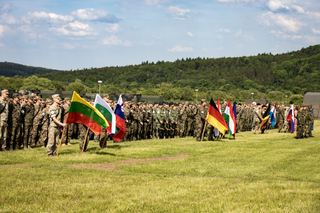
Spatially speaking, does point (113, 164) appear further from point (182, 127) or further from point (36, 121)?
point (182, 127)

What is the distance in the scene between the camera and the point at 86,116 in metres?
12.8

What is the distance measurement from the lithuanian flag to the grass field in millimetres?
1125

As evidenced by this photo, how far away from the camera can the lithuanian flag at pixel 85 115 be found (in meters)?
12.4

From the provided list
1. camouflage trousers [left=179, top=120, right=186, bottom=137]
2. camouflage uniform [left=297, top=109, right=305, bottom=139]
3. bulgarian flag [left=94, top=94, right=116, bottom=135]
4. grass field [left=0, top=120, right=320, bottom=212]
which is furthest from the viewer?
camouflage trousers [left=179, top=120, right=186, bottom=137]

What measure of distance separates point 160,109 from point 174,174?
12072 millimetres

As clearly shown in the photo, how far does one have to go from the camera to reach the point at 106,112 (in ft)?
45.4

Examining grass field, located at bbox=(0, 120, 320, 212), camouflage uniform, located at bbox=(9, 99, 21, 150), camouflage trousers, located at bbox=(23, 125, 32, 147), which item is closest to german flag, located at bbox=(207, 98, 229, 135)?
grass field, located at bbox=(0, 120, 320, 212)

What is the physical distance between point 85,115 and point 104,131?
2181mm

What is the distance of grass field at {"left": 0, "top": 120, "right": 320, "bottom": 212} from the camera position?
22.4 ft

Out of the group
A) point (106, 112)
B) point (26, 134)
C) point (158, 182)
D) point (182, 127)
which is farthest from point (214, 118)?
point (158, 182)

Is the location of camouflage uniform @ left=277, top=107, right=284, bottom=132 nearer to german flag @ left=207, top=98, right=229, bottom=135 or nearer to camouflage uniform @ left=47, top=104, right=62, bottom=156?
german flag @ left=207, top=98, right=229, bottom=135

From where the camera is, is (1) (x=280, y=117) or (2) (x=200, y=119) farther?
(1) (x=280, y=117)

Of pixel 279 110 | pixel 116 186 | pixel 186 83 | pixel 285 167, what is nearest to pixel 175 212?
pixel 116 186

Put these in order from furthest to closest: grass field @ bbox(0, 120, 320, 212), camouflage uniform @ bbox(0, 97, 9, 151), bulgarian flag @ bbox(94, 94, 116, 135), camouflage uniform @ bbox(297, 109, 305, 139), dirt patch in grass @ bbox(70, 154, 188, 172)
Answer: camouflage uniform @ bbox(297, 109, 305, 139) < bulgarian flag @ bbox(94, 94, 116, 135) < camouflage uniform @ bbox(0, 97, 9, 151) < dirt patch in grass @ bbox(70, 154, 188, 172) < grass field @ bbox(0, 120, 320, 212)
